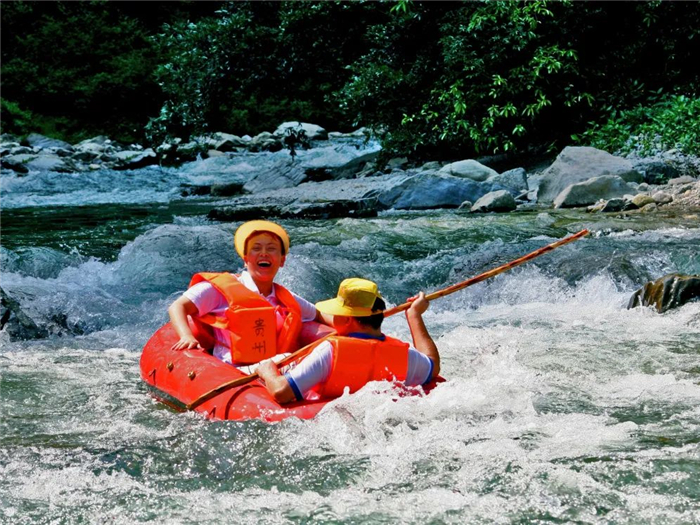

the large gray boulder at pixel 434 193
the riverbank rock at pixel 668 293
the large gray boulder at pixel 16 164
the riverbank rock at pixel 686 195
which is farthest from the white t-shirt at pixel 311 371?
the large gray boulder at pixel 16 164

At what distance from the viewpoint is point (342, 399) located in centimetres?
353

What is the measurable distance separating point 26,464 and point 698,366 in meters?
3.21

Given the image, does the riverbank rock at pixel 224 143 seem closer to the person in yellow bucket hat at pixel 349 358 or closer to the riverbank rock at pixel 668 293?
the riverbank rock at pixel 668 293

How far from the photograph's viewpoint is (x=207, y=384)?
3.86 metres

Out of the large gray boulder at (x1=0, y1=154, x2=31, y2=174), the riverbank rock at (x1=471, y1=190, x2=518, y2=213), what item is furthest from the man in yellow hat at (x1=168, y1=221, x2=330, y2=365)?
the large gray boulder at (x1=0, y1=154, x2=31, y2=174)

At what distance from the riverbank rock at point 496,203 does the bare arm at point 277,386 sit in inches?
271

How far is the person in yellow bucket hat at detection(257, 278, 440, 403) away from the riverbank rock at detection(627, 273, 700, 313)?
9.36ft

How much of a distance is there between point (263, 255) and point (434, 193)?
701 centimetres

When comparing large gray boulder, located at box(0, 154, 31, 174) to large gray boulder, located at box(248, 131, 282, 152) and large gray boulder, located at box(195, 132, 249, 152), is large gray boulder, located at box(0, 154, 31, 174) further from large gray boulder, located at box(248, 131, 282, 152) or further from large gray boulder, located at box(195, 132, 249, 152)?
large gray boulder, located at box(248, 131, 282, 152)

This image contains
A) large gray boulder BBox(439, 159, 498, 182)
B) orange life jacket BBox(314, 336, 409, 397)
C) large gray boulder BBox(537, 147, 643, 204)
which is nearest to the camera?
orange life jacket BBox(314, 336, 409, 397)

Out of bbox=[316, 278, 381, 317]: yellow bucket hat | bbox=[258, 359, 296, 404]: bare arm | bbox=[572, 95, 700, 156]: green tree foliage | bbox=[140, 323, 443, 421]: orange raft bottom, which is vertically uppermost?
bbox=[572, 95, 700, 156]: green tree foliage

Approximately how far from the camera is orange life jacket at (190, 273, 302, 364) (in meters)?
4.04

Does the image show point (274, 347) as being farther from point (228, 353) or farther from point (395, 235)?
point (395, 235)

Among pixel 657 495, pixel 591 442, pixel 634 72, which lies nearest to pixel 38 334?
pixel 591 442
